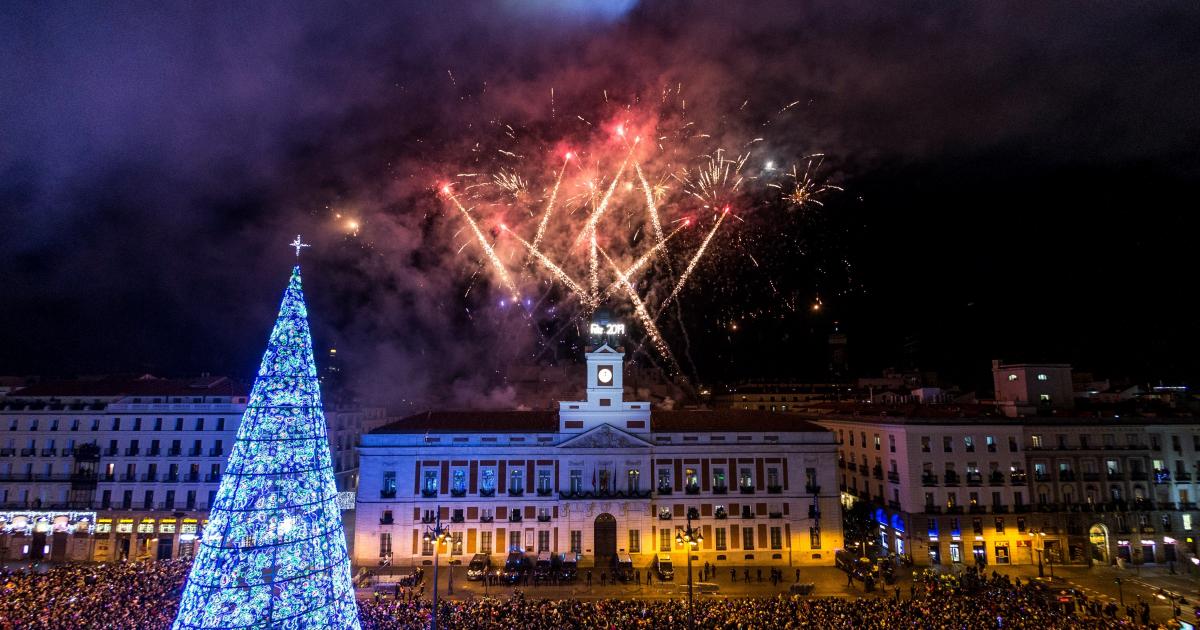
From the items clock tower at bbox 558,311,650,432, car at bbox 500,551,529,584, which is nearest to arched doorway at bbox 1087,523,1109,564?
clock tower at bbox 558,311,650,432

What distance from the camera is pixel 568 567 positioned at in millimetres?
38000

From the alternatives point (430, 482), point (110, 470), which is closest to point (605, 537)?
point (430, 482)

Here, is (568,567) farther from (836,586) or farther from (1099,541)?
(1099,541)

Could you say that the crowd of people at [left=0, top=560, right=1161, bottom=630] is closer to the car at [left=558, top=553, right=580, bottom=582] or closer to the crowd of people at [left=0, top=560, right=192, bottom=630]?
the crowd of people at [left=0, top=560, right=192, bottom=630]

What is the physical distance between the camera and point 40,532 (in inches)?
1673

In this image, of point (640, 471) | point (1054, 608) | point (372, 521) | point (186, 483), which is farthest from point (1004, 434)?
point (186, 483)

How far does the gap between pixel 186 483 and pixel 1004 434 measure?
55.9 meters

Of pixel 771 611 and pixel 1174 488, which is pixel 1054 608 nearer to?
pixel 771 611

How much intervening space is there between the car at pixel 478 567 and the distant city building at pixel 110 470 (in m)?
19.5

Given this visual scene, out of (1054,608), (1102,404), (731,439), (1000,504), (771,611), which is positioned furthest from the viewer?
(1102,404)

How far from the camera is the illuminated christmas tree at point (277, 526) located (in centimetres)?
1698

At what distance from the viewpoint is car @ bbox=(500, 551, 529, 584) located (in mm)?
36531

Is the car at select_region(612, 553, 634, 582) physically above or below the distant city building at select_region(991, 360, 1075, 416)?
below

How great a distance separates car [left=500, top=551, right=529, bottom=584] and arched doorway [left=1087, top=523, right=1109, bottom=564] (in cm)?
3633
